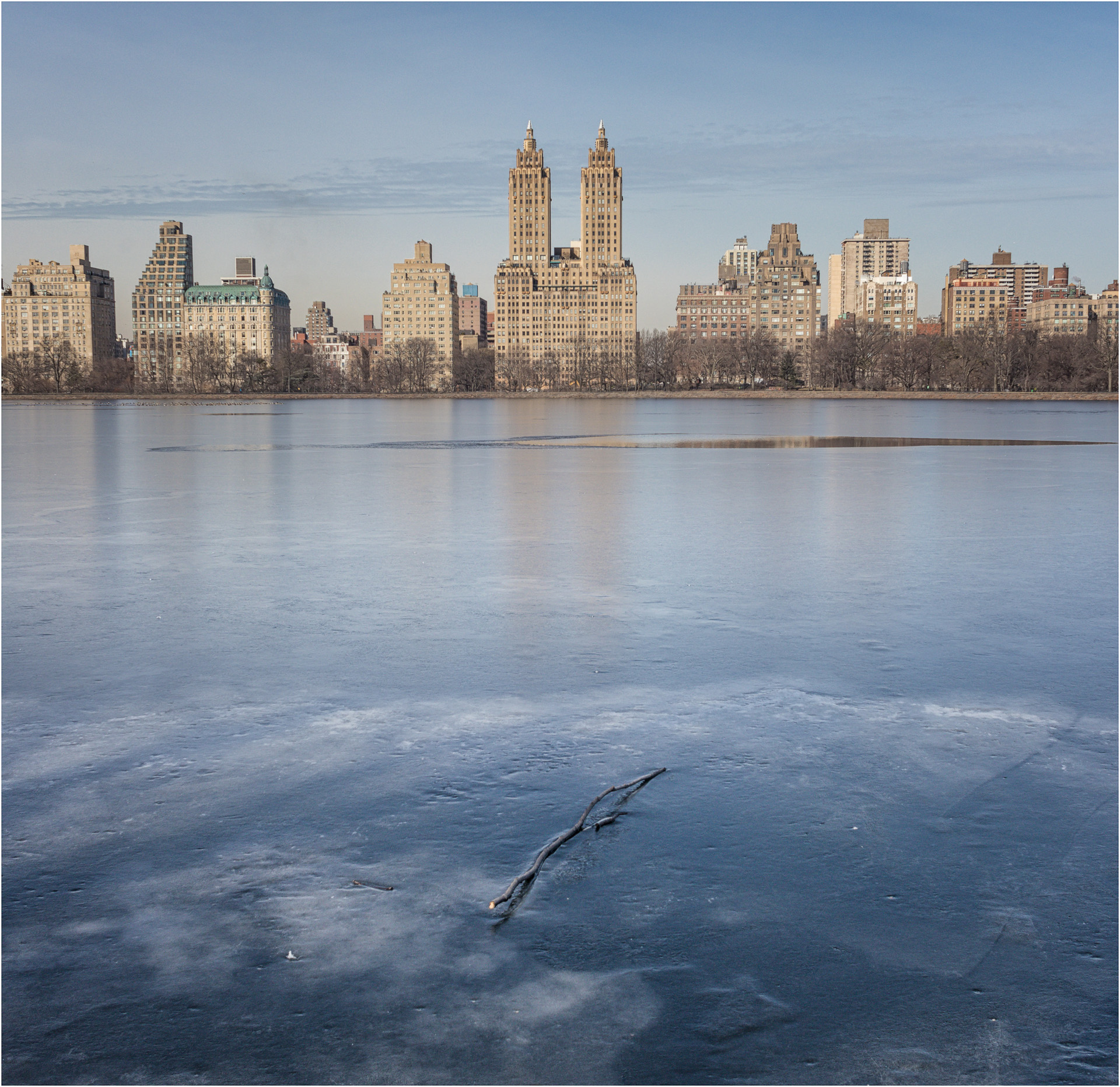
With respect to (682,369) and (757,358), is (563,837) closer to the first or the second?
(757,358)

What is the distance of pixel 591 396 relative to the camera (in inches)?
5453

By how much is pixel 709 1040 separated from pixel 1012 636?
5.62m

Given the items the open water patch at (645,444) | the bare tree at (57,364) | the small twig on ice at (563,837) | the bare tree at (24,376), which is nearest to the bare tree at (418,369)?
the bare tree at (57,364)

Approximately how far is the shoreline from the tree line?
13.4ft

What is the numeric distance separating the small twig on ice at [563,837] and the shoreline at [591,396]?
342 feet

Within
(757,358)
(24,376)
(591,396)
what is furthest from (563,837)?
(757,358)

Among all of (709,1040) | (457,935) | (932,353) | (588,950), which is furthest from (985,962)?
(932,353)

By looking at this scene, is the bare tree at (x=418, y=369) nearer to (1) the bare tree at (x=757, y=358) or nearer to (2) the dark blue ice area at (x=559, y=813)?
(1) the bare tree at (x=757, y=358)

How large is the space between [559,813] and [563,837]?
0.94 feet

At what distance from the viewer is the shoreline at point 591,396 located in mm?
108375

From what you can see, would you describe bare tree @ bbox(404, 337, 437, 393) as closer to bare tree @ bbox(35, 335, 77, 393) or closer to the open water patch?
bare tree @ bbox(35, 335, 77, 393)

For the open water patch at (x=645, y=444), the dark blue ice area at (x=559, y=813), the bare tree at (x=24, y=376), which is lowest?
the dark blue ice area at (x=559, y=813)

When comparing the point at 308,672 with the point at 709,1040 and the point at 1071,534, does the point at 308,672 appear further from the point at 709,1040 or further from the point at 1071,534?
the point at 1071,534

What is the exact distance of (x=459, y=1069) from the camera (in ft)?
10.2
